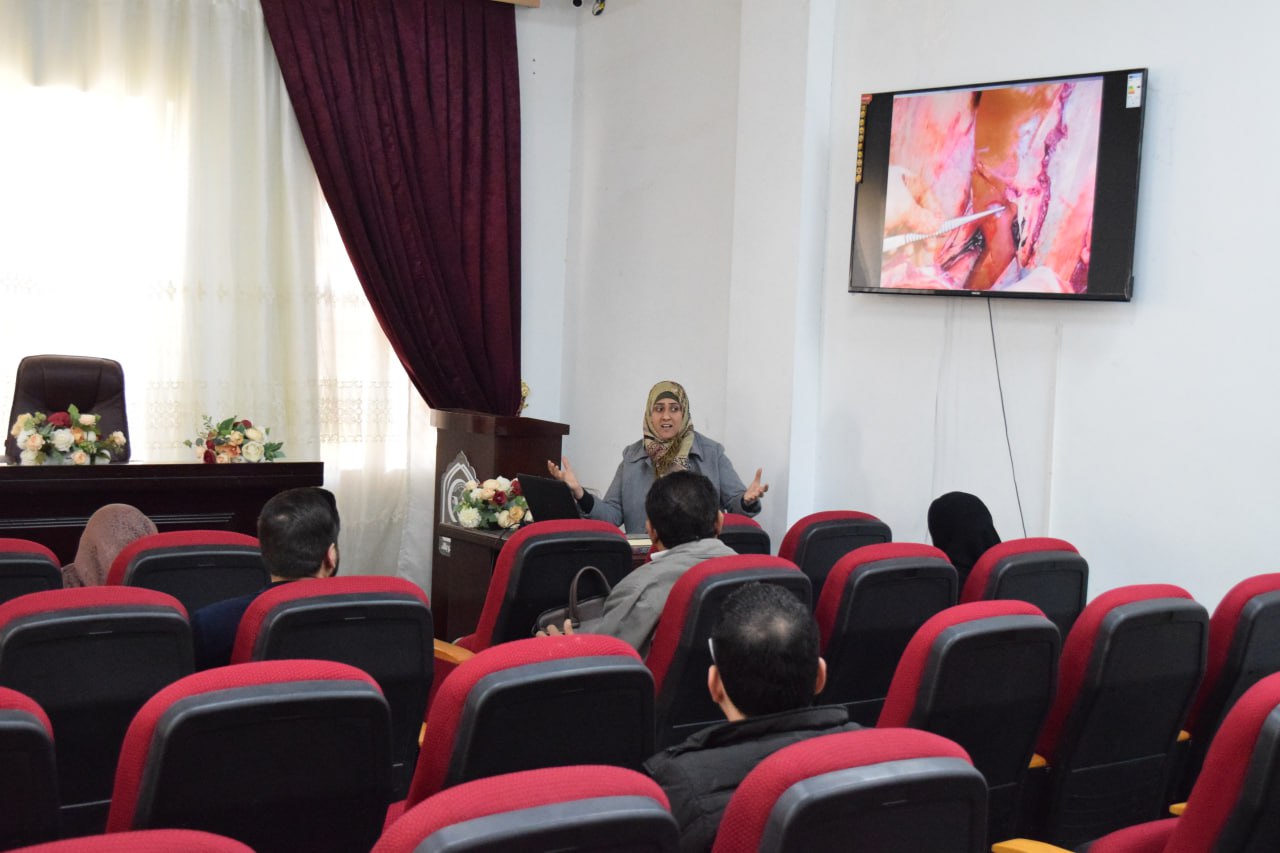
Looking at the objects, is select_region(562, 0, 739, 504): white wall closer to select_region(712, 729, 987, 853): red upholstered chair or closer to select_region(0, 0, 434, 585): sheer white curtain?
select_region(0, 0, 434, 585): sheer white curtain

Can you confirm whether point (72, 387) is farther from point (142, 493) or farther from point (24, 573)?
point (24, 573)

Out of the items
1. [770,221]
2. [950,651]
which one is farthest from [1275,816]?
[770,221]

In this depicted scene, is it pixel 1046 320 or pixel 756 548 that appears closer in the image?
pixel 756 548

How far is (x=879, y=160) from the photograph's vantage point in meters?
5.27

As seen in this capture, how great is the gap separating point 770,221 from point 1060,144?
4.99ft

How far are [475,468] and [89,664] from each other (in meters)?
4.04

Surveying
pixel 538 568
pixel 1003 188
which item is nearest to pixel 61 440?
pixel 538 568

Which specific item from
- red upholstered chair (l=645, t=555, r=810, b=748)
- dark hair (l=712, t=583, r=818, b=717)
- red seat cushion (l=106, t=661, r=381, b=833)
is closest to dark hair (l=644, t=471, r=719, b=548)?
red upholstered chair (l=645, t=555, r=810, b=748)

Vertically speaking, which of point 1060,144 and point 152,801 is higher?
point 1060,144

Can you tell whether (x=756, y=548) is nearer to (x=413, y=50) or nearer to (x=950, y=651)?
(x=950, y=651)

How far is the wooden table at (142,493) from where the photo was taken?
5.09 meters

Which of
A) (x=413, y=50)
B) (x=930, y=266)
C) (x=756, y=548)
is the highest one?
(x=413, y=50)

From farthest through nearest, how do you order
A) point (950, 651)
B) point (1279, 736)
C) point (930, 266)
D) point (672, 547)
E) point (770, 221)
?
point (770, 221) → point (930, 266) → point (672, 547) → point (950, 651) → point (1279, 736)

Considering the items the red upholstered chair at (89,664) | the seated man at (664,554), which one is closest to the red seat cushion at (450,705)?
the red upholstered chair at (89,664)
